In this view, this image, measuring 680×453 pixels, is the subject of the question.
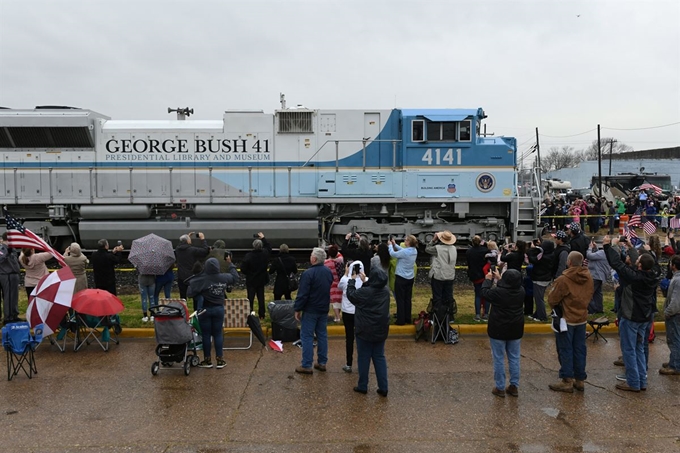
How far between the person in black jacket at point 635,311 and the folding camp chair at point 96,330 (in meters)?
7.03

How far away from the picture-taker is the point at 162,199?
15781 mm

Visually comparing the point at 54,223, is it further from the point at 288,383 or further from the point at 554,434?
the point at 554,434

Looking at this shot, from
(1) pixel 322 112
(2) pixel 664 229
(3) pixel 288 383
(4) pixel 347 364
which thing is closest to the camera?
(3) pixel 288 383

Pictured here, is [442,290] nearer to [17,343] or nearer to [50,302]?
[50,302]

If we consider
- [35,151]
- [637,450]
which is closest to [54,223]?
[35,151]

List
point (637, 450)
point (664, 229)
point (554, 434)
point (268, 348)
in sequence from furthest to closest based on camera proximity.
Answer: point (664, 229)
point (268, 348)
point (554, 434)
point (637, 450)

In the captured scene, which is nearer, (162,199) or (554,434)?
(554,434)

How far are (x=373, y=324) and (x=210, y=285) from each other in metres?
2.35

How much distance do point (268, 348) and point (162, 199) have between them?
879 cm

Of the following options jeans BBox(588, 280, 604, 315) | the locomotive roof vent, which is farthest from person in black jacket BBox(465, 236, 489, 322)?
the locomotive roof vent

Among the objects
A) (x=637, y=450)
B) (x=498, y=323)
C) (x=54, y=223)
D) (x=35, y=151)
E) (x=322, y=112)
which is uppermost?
(x=322, y=112)

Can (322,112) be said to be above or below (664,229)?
above

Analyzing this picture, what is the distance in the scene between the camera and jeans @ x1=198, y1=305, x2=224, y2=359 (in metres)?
7.44

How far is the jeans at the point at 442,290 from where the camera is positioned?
29.8ft
